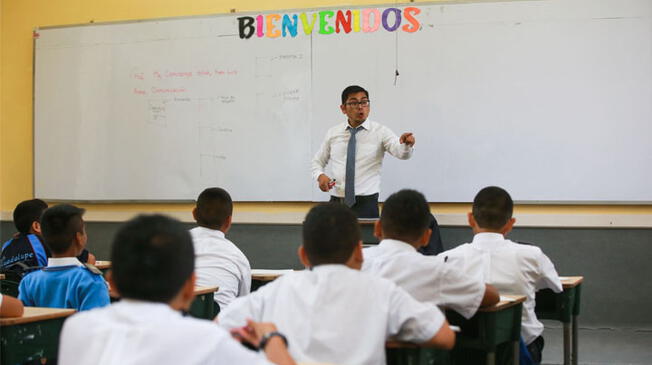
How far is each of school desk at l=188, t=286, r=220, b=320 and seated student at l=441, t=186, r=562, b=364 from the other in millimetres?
947

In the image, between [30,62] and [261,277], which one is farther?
[30,62]

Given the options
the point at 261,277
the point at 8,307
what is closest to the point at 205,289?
the point at 261,277

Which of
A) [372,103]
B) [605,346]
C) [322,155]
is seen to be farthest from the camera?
[372,103]

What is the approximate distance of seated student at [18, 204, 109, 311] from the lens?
8.50 feet

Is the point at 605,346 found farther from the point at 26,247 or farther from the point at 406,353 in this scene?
the point at 26,247

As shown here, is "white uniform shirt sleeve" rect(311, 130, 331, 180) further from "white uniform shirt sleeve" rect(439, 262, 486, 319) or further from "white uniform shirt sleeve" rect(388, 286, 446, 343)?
"white uniform shirt sleeve" rect(388, 286, 446, 343)

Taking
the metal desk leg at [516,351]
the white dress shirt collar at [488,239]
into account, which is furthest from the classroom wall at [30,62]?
the metal desk leg at [516,351]

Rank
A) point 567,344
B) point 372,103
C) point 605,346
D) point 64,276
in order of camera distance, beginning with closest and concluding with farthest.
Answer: point 64,276
point 567,344
point 605,346
point 372,103

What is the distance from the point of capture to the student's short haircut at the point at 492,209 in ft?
9.84

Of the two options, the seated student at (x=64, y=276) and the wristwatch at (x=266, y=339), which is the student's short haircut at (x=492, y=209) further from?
the wristwatch at (x=266, y=339)

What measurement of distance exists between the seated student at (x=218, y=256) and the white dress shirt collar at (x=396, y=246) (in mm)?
1097

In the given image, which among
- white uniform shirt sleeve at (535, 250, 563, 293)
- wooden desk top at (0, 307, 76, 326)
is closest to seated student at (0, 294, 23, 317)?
wooden desk top at (0, 307, 76, 326)

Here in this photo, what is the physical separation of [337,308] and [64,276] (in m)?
1.29

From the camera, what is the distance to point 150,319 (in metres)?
1.25
